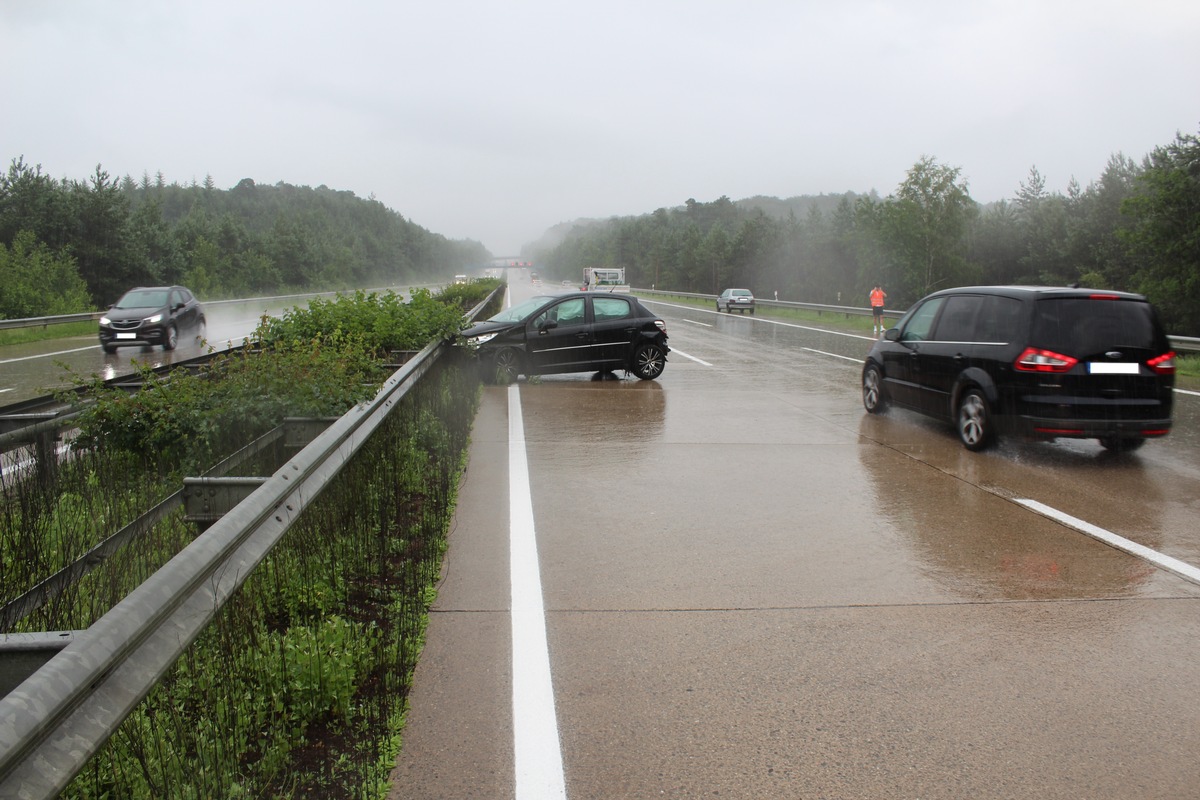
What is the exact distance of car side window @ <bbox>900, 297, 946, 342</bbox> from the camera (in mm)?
10844

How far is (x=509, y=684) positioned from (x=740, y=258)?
119 metres

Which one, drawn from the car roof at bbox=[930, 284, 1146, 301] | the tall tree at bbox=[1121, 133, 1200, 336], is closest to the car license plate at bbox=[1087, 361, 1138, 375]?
the car roof at bbox=[930, 284, 1146, 301]

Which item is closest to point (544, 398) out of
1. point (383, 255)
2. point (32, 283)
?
point (32, 283)

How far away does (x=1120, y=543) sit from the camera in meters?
6.31

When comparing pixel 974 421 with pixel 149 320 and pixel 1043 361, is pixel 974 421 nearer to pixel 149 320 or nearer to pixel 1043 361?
pixel 1043 361

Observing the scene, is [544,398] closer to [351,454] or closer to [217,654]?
[351,454]

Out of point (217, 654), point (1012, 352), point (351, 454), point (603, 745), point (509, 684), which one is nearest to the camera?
point (603, 745)

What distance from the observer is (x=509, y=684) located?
3.98m

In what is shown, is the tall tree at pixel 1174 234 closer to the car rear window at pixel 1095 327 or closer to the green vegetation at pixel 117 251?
the car rear window at pixel 1095 327

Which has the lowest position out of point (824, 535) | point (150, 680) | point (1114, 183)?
point (824, 535)

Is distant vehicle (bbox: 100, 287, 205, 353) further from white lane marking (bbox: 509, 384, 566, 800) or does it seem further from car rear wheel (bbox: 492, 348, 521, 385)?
white lane marking (bbox: 509, 384, 566, 800)

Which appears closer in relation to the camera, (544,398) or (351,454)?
(351,454)

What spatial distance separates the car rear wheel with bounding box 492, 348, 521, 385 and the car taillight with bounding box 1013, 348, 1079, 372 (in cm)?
870

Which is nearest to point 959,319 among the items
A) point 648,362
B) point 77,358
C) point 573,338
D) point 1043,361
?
point 1043,361
